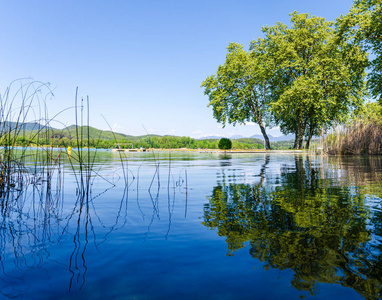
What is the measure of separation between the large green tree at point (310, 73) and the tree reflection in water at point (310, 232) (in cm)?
2617

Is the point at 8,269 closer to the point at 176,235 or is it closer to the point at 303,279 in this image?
the point at 176,235

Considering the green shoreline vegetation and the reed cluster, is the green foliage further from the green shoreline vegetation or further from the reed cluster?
the reed cluster

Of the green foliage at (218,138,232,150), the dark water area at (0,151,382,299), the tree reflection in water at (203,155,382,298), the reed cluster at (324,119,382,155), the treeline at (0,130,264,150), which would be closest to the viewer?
the dark water area at (0,151,382,299)

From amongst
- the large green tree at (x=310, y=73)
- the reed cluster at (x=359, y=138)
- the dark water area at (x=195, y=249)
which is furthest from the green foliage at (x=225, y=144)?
the dark water area at (x=195, y=249)

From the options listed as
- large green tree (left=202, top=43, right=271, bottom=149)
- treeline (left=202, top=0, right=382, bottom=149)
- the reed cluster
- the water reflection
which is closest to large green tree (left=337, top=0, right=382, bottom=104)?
treeline (left=202, top=0, right=382, bottom=149)

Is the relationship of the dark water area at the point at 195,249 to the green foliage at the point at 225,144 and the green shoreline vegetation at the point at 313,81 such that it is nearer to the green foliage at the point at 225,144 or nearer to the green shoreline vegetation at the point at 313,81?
the green shoreline vegetation at the point at 313,81

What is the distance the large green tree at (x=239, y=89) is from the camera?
36.5 meters

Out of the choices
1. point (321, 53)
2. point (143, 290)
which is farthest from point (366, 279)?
point (321, 53)

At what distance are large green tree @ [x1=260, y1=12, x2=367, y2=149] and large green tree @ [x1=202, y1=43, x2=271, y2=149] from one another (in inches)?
105

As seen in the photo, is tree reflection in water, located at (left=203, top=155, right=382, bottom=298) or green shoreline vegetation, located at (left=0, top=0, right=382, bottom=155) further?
green shoreline vegetation, located at (left=0, top=0, right=382, bottom=155)

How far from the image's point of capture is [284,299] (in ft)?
A: 5.40

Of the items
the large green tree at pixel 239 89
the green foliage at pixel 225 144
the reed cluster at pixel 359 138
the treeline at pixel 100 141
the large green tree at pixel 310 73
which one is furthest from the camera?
the green foliage at pixel 225 144

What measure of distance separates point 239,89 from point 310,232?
35420 mm

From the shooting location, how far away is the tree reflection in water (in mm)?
1932
